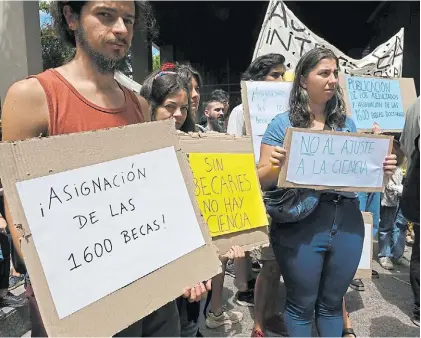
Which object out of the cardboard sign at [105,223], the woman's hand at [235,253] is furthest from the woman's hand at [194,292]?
the woman's hand at [235,253]

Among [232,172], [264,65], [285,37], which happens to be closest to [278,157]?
[232,172]

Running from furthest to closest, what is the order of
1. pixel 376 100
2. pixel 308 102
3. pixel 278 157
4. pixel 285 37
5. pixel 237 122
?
pixel 285 37, pixel 237 122, pixel 376 100, pixel 308 102, pixel 278 157

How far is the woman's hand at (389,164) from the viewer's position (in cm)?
203

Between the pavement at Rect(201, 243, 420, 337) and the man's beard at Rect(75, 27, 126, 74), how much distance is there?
85.3 inches

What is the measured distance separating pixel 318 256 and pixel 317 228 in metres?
0.14

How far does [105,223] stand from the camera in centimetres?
114

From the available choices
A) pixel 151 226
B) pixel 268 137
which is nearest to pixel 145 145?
pixel 151 226

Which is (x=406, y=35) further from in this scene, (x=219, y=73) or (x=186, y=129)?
(x=186, y=129)

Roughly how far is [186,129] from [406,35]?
7154 mm

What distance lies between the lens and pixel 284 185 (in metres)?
1.90

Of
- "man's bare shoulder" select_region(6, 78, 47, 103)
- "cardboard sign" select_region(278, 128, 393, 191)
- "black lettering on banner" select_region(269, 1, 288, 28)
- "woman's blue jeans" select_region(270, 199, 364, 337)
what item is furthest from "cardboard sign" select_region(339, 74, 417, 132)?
"man's bare shoulder" select_region(6, 78, 47, 103)

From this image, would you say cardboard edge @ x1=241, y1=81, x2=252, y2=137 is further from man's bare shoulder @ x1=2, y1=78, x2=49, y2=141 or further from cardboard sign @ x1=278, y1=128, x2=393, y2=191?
man's bare shoulder @ x1=2, y1=78, x2=49, y2=141

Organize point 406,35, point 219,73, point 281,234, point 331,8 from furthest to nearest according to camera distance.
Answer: point 219,73 → point 331,8 → point 406,35 → point 281,234

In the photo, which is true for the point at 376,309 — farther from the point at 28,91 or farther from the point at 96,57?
the point at 28,91
